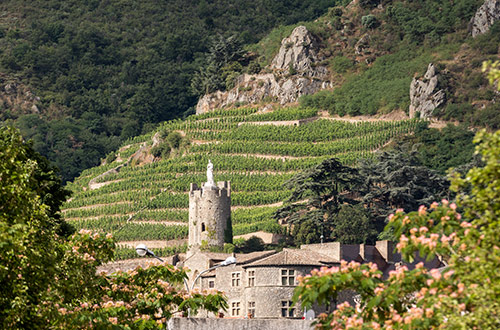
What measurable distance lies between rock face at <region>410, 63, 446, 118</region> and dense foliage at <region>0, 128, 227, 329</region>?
85.9 metres

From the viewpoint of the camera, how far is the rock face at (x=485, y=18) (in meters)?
139

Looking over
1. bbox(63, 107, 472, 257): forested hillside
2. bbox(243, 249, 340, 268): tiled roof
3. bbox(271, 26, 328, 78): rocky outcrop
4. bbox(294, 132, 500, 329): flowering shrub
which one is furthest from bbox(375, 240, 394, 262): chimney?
bbox(271, 26, 328, 78): rocky outcrop

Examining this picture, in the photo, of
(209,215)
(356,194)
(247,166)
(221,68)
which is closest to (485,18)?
(221,68)

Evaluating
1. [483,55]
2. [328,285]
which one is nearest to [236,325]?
[328,285]

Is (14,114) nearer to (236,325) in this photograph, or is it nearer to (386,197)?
(386,197)

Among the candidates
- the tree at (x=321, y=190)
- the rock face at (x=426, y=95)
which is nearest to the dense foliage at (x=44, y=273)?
the tree at (x=321, y=190)

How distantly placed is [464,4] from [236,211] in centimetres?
5828

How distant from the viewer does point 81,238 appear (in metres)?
34.3

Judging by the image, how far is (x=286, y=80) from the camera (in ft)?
457

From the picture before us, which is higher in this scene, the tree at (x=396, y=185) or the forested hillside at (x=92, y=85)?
the forested hillside at (x=92, y=85)

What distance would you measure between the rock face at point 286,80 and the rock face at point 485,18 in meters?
18.2

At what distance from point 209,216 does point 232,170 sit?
81.2 feet

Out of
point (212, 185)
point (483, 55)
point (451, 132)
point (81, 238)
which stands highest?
point (483, 55)

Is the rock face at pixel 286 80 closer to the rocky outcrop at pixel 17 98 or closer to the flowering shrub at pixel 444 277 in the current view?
the rocky outcrop at pixel 17 98
